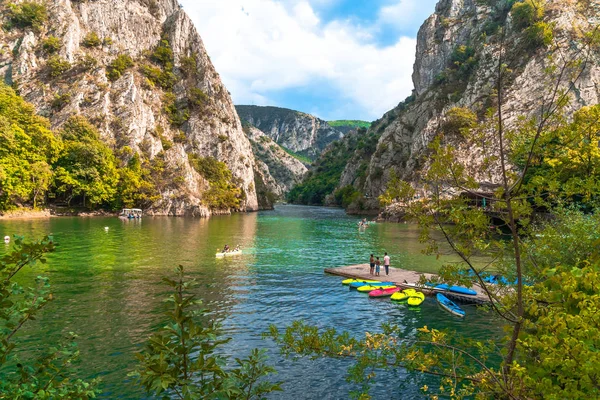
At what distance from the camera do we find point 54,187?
8744 centimetres

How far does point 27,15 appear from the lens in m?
104

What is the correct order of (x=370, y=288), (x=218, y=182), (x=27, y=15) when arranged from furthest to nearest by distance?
1. (x=218, y=182)
2. (x=27, y=15)
3. (x=370, y=288)

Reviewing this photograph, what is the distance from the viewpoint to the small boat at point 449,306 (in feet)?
73.0

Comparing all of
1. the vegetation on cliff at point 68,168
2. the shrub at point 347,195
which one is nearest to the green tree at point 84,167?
the vegetation on cliff at point 68,168

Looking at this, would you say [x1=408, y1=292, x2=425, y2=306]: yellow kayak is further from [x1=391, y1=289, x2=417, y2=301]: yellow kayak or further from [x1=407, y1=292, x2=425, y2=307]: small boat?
[x1=391, y1=289, x2=417, y2=301]: yellow kayak

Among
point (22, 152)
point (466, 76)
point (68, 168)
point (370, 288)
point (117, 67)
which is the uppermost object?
point (117, 67)

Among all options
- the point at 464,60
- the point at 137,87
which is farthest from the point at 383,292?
the point at 137,87

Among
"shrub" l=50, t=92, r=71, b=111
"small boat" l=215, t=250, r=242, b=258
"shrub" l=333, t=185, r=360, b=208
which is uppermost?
"shrub" l=50, t=92, r=71, b=111

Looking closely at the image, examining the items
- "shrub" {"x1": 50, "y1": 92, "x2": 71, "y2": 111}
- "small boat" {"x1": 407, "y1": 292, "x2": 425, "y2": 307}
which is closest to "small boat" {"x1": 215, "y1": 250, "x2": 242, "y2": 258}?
"small boat" {"x1": 407, "y1": 292, "x2": 425, "y2": 307}

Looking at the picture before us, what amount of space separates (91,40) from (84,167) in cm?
5181

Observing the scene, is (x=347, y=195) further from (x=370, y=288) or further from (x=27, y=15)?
Result: (x=370, y=288)

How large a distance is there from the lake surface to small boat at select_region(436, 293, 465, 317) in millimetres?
594

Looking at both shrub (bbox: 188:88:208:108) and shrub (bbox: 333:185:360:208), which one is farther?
shrub (bbox: 333:185:360:208)

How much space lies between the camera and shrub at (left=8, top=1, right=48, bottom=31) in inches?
4033
